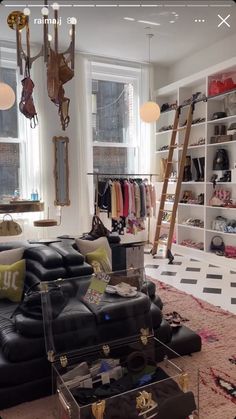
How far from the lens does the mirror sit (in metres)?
5.86

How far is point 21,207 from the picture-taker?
17.3ft

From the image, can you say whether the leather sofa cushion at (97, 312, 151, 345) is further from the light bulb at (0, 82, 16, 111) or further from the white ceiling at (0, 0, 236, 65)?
the white ceiling at (0, 0, 236, 65)

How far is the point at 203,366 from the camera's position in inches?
97.6

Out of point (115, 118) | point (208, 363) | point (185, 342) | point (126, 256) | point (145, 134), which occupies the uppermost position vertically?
point (115, 118)

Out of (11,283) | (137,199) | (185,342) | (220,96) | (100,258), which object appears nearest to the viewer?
(185,342)

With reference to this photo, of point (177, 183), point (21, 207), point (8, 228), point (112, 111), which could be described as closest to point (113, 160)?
point (112, 111)

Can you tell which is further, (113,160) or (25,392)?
(113,160)

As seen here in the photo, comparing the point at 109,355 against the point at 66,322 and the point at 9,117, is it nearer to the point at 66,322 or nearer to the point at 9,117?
the point at 66,322

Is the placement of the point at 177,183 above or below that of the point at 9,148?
below

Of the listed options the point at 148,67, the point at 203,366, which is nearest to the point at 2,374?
the point at 203,366

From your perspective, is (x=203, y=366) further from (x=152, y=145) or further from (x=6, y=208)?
(x=152, y=145)

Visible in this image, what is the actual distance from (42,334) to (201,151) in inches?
179

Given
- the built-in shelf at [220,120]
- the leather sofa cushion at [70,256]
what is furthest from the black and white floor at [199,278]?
the built-in shelf at [220,120]

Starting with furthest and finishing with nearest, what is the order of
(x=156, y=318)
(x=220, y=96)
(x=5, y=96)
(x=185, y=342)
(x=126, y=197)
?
(x=126, y=197) → (x=220, y=96) → (x=5, y=96) → (x=185, y=342) → (x=156, y=318)
